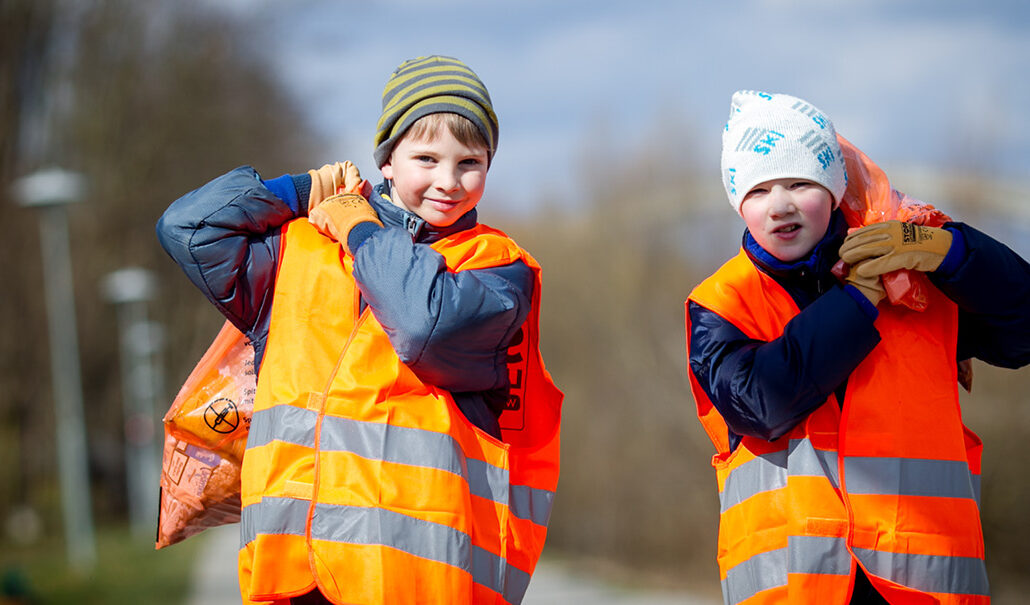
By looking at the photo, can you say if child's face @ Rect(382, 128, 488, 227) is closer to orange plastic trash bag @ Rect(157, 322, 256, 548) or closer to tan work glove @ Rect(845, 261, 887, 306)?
orange plastic trash bag @ Rect(157, 322, 256, 548)

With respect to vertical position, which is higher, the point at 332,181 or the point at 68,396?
the point at 332,181

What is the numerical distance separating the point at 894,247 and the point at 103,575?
50.1 feet

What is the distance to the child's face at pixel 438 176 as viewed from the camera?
9.29ft

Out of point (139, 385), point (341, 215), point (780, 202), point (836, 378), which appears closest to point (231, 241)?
point (341, 215)

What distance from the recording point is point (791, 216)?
280 centimetres

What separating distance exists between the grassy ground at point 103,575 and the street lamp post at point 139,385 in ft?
16.5

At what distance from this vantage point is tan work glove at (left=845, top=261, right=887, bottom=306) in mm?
2688

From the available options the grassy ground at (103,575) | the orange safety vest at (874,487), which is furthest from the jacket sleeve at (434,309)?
the grassy ground at (103,575)

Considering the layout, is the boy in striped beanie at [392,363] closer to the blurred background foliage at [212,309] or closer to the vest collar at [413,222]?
the vest collar at [413,222]

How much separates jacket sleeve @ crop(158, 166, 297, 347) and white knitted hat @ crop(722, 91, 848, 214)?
3.91 feet

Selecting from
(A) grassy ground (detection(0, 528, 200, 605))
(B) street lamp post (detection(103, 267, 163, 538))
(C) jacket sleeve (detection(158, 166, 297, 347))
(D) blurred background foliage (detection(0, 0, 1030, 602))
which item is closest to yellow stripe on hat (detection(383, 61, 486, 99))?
(C) jacket sleeve (detection(158, 166, 297, 347))

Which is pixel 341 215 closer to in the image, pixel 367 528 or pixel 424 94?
pixel 424 94

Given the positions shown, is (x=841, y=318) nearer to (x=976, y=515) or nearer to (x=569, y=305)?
(x=976, y=515)

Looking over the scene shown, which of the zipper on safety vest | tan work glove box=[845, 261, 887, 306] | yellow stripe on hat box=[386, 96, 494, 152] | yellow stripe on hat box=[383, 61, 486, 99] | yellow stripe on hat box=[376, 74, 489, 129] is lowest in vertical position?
tan work glove box=[845, 261, 887, 306]
